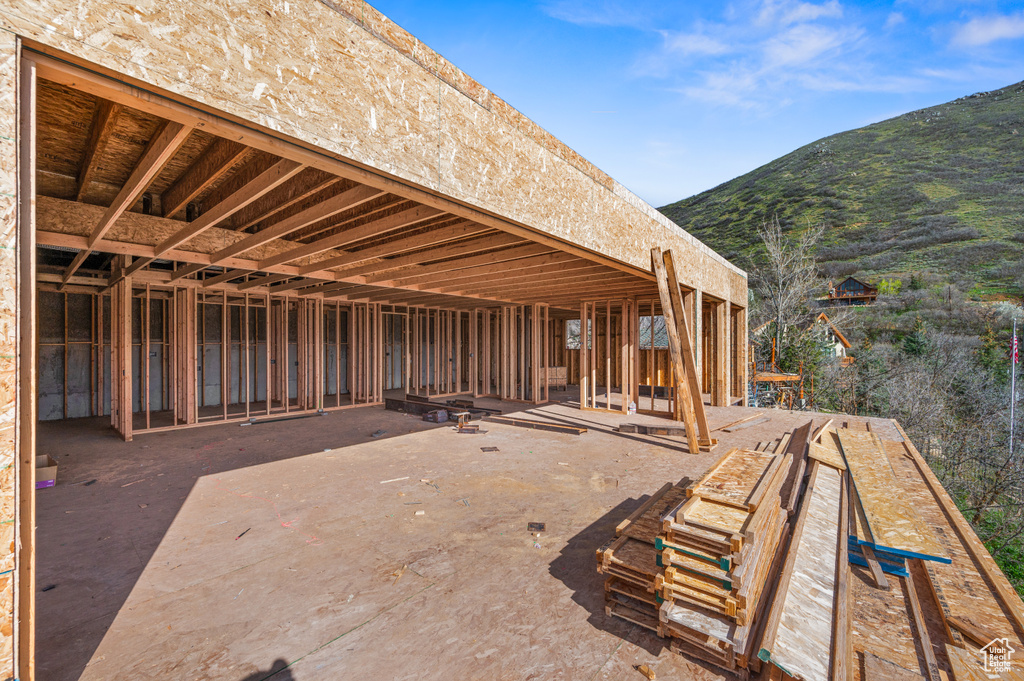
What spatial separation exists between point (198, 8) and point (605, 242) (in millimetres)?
3988

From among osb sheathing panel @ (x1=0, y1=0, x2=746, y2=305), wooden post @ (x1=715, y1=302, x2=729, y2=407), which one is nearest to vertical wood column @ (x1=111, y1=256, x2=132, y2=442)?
osb sheathing panel @ (x1=0, y1=0, x2=746, y2=305)

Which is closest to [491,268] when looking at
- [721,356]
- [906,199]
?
[721,356]

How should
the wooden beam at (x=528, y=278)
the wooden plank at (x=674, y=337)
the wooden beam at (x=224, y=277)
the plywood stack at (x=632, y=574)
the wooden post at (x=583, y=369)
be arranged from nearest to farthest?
the plywood stack at (x=632, y=574) → the wooden plank at (x=674, y=337) → the wooden beam at (x=528, y=278) → the wooden beam at (x=224, y=277) → the wooden post at (x=583, y=369)

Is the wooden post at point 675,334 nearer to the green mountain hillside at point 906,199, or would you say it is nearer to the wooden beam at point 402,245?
the wooden beam at point 402,245

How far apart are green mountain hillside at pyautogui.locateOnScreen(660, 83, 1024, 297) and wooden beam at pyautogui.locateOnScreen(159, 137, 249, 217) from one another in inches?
1600

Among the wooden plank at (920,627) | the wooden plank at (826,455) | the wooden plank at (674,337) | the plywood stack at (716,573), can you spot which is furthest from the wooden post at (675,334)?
the plywood stack at (716,573)

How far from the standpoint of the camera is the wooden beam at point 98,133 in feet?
8.54

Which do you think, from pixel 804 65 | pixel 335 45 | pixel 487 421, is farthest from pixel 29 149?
pixel 804 65

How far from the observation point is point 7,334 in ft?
4.55

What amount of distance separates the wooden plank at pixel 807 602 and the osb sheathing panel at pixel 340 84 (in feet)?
10.7

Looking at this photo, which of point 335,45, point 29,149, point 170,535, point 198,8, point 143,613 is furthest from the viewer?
point 170,535

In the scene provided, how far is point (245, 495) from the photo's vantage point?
4.69 metres

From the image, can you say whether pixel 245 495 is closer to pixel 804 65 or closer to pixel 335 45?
pixel 335 45

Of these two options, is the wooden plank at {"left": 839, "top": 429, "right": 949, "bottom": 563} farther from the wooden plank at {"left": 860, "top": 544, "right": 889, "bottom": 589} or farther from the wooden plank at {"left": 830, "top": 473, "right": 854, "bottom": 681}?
the wooden plank at {"left": 830, "top": 473, "right": 854, "bottom": 681}
